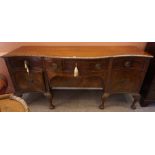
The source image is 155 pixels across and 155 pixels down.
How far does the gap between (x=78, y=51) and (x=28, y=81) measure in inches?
22.2

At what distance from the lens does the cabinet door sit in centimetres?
118

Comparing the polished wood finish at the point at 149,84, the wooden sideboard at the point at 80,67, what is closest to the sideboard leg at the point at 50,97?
the wooden sideboard at the point at 80,67

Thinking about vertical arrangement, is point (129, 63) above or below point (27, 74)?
above

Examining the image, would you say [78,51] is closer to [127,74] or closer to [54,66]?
[54,66]

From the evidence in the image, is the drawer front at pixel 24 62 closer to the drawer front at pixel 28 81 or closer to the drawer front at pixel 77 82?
the drawer front at pixel 28 81

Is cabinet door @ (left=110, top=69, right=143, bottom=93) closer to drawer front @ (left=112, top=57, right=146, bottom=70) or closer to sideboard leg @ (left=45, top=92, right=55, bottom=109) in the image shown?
drawer front @ (left=112, top=57, right=146, bottom=70)

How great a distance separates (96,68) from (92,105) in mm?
537

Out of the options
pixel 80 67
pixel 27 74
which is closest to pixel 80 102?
pixel 80 67

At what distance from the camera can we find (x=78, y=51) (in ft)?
3.94

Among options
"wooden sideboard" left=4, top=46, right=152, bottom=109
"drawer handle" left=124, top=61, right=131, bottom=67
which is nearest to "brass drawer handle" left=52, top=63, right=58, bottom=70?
"wooden sideboard" left=4, top=46, right=152, bottom=109
